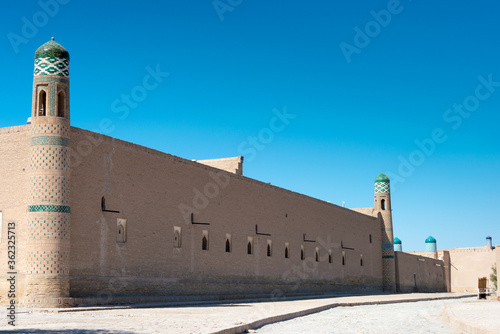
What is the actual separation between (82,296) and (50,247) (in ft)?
6.28

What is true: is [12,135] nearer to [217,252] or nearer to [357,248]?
[217,252]

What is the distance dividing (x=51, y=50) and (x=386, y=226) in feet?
105

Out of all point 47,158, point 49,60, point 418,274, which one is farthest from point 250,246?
point 418,274

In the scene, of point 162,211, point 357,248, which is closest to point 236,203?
point 162,211

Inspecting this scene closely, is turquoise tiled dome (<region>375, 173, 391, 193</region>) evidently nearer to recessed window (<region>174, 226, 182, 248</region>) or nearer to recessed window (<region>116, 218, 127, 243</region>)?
recessed window (<region>174, 226, 182, 248</region>)

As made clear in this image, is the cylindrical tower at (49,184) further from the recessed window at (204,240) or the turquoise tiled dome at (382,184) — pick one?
the turquoise tiled dome at (382,184)

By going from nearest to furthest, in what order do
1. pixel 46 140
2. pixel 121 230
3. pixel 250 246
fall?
pixel 46 140
pixel 121 230
pixel 250 246

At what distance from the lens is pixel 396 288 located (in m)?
44.5

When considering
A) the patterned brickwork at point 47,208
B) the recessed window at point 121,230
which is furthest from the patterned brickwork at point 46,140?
the recessed window at point 121,230

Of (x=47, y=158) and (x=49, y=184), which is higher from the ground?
(x=47, y=158)

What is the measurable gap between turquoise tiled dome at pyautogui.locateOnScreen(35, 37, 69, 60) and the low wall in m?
32.5

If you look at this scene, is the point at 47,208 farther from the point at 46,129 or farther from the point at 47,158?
the point at 46,129

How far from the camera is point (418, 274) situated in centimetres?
4962

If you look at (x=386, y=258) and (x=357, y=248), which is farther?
(x=386, y=258)
